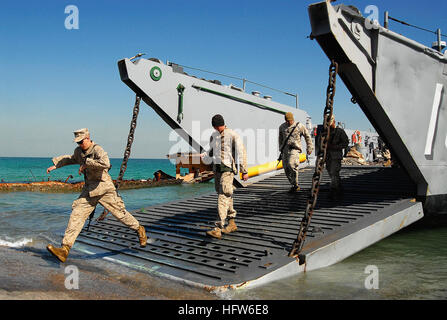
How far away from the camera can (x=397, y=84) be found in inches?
248

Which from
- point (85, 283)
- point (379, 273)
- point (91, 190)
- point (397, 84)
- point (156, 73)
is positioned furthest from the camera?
point (156, 73)

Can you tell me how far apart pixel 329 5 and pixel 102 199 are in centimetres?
383

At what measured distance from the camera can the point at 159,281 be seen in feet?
13.3

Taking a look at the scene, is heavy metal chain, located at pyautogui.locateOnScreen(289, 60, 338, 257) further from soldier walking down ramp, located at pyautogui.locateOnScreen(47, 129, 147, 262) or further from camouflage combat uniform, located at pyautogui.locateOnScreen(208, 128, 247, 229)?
soldier walking down ramp, located at pyautogui.locateOnScreen(47, 129, 147, 262)

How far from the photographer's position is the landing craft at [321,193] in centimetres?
463

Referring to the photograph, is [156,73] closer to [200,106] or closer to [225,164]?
[200,106]

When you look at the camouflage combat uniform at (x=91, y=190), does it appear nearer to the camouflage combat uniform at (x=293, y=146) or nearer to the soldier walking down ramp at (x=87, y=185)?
the soldier walking down ramp at (x=87, y=185)

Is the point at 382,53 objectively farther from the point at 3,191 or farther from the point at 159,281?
the point at 3,191

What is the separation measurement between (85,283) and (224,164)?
98.0 inches

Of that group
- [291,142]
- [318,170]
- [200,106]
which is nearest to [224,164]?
[318,170]

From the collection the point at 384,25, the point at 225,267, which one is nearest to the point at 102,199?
the point at 225,267

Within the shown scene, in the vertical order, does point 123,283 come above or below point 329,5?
below

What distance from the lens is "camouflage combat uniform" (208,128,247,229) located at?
17.8ft

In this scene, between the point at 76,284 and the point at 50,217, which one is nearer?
the point at 76,284
